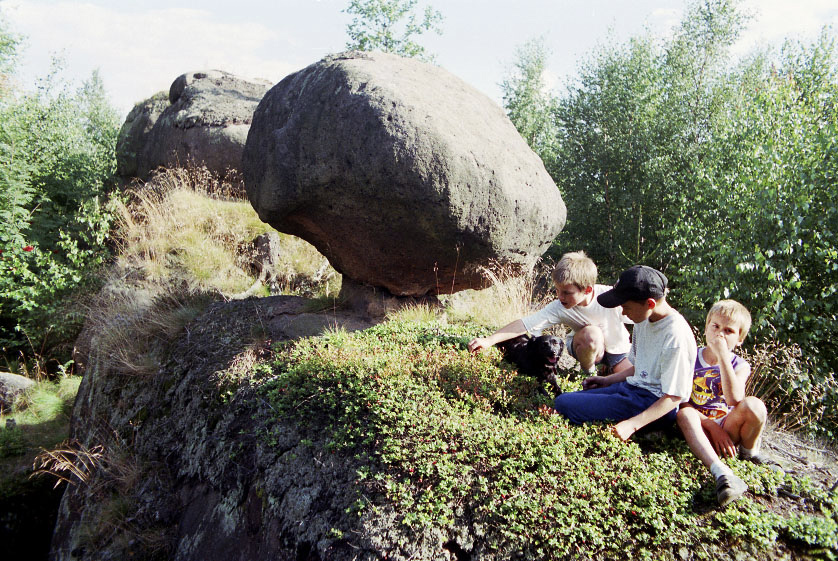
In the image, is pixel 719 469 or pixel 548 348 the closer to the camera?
pixel 719 469

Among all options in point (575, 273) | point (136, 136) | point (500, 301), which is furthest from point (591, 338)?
point (136, 136)

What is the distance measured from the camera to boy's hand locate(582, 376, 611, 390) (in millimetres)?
5000

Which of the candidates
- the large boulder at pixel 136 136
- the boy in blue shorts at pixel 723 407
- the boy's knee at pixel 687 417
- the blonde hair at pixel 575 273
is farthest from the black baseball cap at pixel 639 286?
the large boulder at pixel 136 136

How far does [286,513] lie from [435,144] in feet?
13.1

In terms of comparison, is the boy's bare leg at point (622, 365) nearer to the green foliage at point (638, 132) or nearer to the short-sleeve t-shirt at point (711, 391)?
the short-sleeve t-shirt at point (711, 391)

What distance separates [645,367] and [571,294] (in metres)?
0.94

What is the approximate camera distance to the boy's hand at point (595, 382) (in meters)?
5.00

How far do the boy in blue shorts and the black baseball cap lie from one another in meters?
0.41

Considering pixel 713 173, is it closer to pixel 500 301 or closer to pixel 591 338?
pixel 500 301

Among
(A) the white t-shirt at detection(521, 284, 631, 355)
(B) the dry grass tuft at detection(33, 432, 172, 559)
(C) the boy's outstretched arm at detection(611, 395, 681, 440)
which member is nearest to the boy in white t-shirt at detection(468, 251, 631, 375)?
(A) the white t-shirt at detection(521, 284, 631, 355)

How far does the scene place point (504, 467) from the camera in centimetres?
405

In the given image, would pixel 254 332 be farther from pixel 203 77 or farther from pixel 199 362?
pixel 203 77

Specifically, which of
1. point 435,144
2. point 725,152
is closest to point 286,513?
point 435,144

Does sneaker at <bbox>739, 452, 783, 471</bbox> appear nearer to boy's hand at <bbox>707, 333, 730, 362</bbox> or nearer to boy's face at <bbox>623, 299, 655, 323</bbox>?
boy's hand at <bbox>707, 333, 730, 362</bbox>
